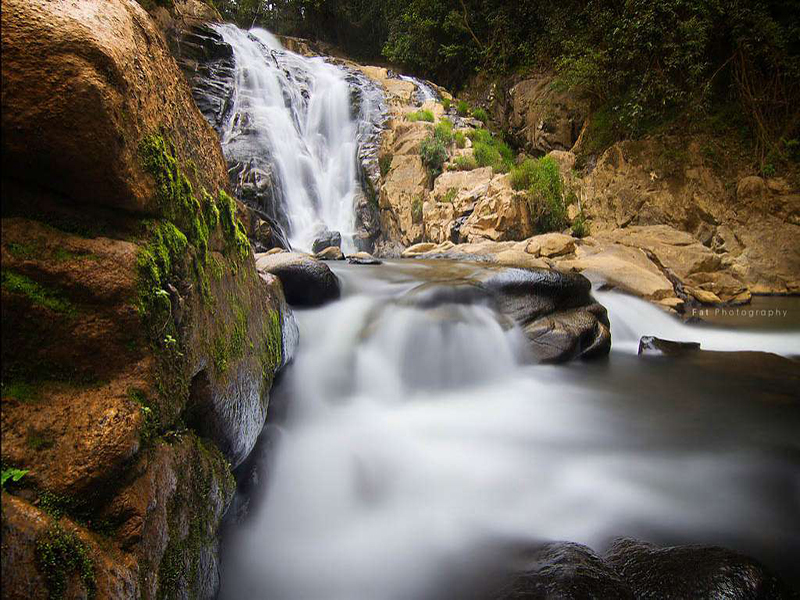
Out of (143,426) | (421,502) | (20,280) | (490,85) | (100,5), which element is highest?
(490,85)

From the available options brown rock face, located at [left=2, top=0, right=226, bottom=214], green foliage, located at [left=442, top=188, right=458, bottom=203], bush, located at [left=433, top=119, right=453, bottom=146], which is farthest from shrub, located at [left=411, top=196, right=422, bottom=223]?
brown rock face, located at [left=2, top=0, right=226, bottom=214]

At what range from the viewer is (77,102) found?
1.14 meters

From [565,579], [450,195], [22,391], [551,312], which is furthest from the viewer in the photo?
[450,195]

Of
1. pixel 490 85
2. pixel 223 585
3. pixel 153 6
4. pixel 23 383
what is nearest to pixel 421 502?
pixel 223 585

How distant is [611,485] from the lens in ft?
8.23

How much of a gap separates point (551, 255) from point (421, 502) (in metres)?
6.46

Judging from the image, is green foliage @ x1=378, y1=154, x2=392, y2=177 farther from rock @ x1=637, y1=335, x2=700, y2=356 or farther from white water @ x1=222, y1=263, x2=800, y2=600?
rock @ x1=637, y1=335, x2=700, y2=356

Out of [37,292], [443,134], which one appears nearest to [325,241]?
[443,134]

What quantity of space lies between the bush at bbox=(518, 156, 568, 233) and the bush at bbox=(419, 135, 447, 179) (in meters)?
2.28

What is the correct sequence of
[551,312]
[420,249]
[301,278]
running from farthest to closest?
[420,249] → [551,312] → [301,278]

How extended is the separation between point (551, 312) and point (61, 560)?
4744 millimetres

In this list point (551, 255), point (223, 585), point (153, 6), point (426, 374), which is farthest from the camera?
point (153, 6)

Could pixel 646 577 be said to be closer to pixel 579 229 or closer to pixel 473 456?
pixel 473 456

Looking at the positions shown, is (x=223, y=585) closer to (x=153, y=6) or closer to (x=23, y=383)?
(x=23, y=383)
